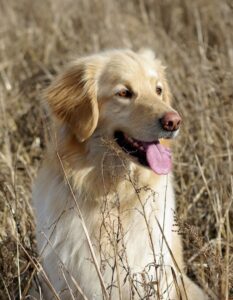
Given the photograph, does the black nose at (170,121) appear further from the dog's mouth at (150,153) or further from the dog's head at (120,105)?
the dog's mouth at (150,153)

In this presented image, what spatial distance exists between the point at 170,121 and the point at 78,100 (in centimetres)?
52

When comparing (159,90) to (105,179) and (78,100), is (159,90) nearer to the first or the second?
(78,100)

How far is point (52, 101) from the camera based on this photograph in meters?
3.20

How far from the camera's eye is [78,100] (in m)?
3.19

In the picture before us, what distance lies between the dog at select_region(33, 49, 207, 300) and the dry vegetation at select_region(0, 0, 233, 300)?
0.58 ft

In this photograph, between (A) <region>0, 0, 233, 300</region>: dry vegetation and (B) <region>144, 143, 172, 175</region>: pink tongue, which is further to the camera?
(A) <region>0, 0, 233, 300</region>: dry vegetation

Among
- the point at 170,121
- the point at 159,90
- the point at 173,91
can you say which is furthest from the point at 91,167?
the point at 173,91

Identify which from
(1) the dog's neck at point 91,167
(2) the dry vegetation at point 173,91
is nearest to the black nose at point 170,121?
(1) the dog's neck at point 91,167

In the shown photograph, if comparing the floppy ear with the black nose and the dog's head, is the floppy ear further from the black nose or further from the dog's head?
the black nose

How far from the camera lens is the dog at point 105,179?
3014 mm

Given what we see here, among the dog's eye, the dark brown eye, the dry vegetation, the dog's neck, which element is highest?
the dog's eye

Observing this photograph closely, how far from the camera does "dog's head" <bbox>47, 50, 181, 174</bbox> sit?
300 centimetres

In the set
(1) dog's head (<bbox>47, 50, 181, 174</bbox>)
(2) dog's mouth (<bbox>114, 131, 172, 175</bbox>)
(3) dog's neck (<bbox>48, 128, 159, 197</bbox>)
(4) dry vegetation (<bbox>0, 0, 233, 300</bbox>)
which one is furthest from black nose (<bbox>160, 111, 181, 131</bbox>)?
(4) dry vegetation (<bbox>0, 0, 233, 300</bbox>)

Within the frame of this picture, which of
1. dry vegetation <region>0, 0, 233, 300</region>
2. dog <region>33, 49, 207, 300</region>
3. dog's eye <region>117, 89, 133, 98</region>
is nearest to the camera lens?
dog <region>33, 49, 207, 300</region>
